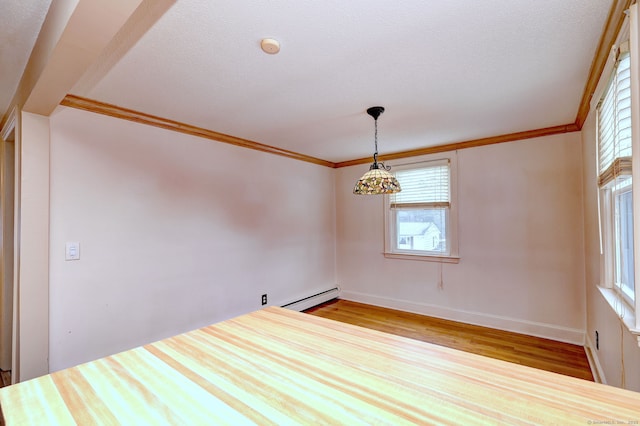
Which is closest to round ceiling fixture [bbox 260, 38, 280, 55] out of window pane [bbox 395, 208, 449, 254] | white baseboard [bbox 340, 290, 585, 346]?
window pane [bbox 395, 208, 449, 254]

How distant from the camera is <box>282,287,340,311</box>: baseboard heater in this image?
408 cm

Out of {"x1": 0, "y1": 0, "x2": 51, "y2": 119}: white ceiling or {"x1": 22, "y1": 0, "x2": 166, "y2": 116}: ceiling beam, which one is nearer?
{"x1": 22, "y1": 0, "x2": 166, "y2": 116}: ceiling beam

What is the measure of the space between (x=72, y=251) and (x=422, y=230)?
378 centimetres

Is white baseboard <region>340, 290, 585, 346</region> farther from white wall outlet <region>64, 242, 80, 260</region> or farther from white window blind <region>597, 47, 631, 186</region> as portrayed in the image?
white wall outlet <region>64, 242, 80, 260</region>

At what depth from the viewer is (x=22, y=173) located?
1974mm

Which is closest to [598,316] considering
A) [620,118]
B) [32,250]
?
[620,118]

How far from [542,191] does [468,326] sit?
1.76m

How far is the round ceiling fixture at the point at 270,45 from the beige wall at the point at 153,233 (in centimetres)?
164

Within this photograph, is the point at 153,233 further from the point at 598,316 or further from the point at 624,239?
the point at 598,316

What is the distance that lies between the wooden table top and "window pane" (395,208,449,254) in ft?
10.3

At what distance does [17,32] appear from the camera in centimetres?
154

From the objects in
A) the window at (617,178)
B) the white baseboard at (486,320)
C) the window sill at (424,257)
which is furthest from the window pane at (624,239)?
the window sill at (424,257)

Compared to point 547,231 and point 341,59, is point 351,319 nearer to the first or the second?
point 547,231

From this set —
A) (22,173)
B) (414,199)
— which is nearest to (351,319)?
(414,199)
